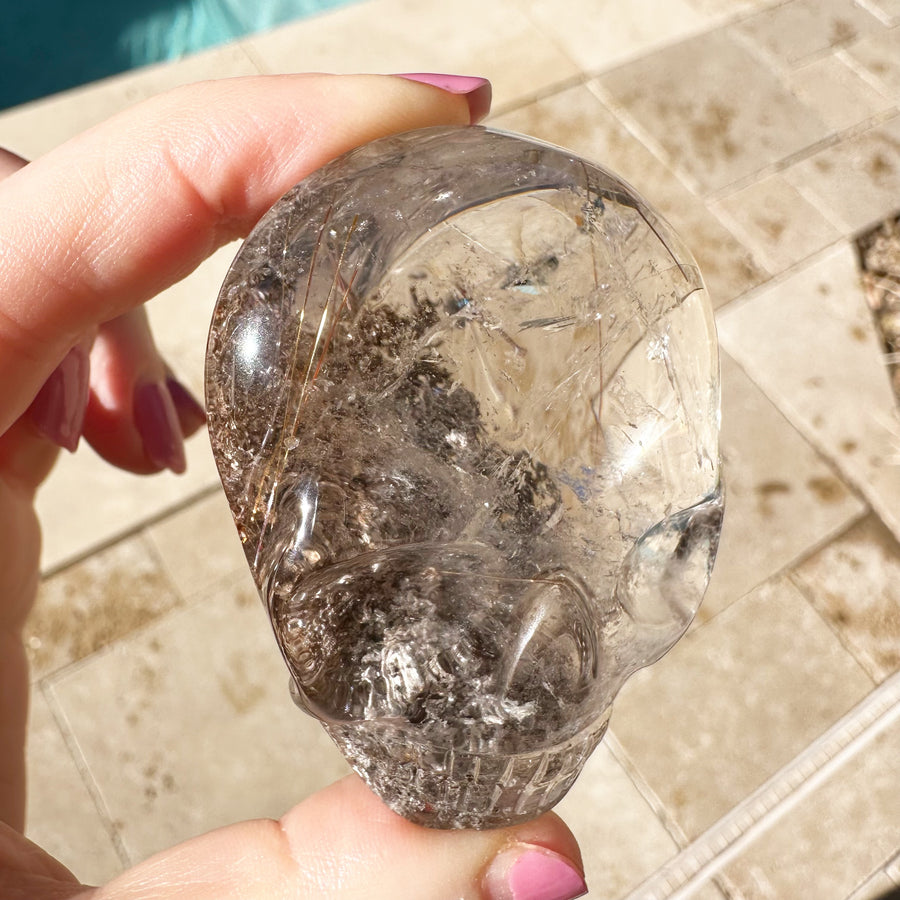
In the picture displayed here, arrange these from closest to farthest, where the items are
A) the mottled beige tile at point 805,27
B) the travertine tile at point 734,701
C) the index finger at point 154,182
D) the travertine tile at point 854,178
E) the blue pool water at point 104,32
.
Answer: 1. the index finger at point 154,182
2. the travertine tile at point 734,701
3. the travertine tile at point 854,178
4. the mottled beige tile at point 805,27
5. the blue pool water at point 104,32

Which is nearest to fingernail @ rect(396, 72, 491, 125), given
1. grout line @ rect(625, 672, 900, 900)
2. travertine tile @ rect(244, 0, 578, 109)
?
grout line @ rect(625, 672, 900, 900)

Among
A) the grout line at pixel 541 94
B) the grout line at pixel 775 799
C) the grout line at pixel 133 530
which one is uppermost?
the grout line at pixel 541 94

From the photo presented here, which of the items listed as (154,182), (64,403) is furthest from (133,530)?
(154,182)

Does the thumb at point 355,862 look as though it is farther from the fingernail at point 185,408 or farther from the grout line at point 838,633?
the grout line at point 838,633

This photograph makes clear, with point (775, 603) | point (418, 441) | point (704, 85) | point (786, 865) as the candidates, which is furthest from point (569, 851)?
point (704, 85)

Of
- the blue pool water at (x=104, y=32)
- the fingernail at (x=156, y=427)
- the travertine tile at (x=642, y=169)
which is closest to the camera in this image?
the fingernail at (x=156, y=427)

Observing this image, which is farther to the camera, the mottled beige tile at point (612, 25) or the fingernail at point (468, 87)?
the mottled beige tile at point (612, 25)

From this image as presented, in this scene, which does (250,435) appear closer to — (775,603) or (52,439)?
(52,439)

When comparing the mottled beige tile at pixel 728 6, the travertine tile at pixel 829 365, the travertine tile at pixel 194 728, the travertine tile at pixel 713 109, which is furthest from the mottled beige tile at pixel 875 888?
the mottled beige tile at pixel 728 6
